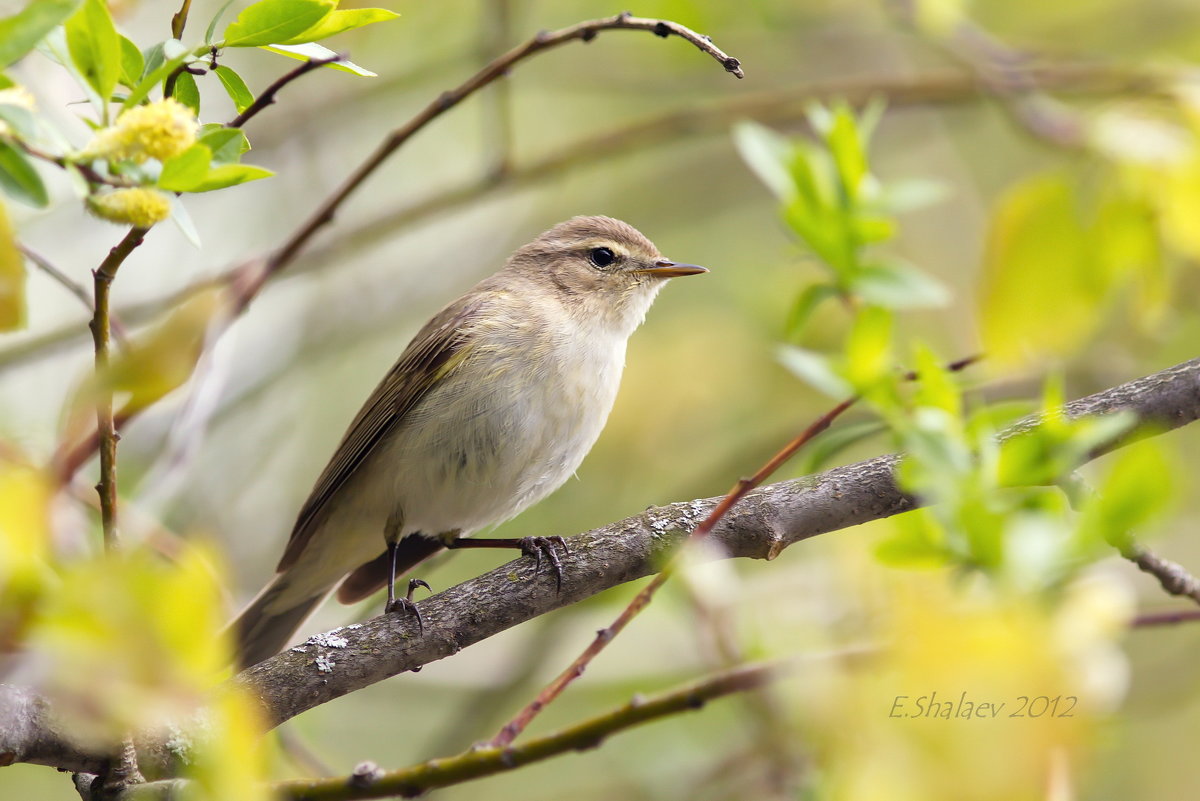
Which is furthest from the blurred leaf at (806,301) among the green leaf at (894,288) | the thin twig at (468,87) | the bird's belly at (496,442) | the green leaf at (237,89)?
the bird's belly at (496,442)

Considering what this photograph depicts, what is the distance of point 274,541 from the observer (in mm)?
6492

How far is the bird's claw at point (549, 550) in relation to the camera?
→ 2777 mm

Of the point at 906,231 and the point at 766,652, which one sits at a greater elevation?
the point at 906,231

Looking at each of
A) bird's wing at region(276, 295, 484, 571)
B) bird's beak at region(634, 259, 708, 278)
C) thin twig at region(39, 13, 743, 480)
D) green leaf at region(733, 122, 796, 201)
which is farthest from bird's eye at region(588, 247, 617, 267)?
green leaf at region(733, 122, 796, 201)

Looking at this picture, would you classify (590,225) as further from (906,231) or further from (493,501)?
(906,231)

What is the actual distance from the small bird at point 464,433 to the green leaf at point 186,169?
2.26 metres

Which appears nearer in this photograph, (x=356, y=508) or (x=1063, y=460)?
(x=1063, y=460)

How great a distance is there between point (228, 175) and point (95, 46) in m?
0.27

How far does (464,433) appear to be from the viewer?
13.6ft

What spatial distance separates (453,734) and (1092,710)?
3.99m

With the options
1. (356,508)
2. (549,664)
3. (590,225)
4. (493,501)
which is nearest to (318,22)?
(493,501)

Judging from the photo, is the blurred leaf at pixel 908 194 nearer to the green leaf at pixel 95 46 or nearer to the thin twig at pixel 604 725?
the thin twig at pixel 604 725

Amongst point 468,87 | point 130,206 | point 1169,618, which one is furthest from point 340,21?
point 1169,618

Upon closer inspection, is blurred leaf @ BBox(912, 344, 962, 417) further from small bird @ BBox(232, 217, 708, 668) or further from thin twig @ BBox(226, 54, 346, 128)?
small bird @ BBox(232, 217, 708, 668)
